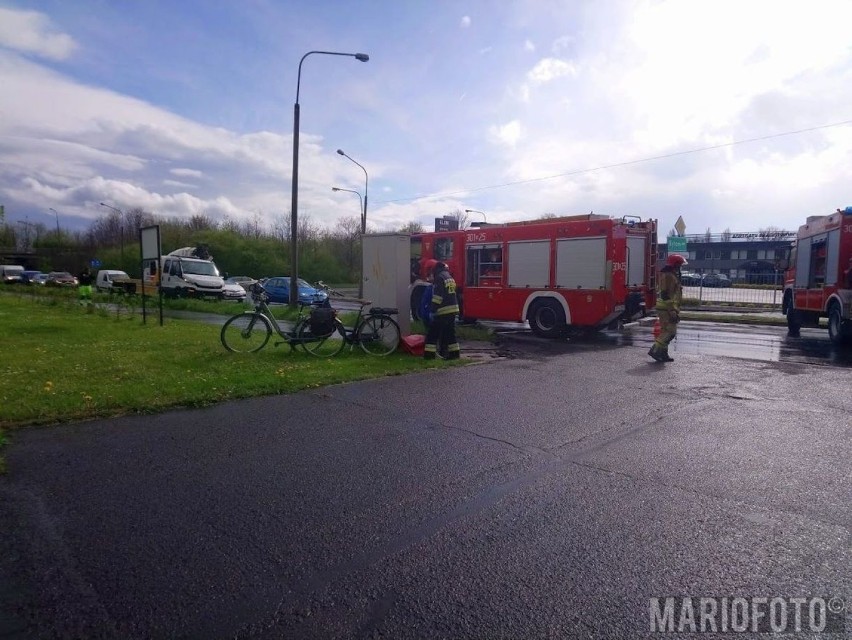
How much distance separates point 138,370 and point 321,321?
298 cm

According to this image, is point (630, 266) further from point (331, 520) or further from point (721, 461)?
point (331, 520)

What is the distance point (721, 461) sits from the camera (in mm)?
5086

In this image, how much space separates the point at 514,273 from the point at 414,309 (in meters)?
3.06

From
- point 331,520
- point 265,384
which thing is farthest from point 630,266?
point 331,520

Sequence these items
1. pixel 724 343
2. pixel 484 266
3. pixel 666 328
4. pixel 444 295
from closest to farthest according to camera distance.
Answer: pixel 444 295 < pixel 666 328 < pixel 724 343 < pixel 484 266

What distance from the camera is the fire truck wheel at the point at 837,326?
13102mm

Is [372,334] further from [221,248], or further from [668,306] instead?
[221,248]

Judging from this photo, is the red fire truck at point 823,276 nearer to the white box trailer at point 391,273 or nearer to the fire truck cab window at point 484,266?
the fire truck cab window at point 484,266

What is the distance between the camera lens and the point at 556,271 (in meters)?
14.6

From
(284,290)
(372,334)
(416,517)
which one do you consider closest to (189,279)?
(284,290)

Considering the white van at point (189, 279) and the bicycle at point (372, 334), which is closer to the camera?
the bicycle at point (372, 334)

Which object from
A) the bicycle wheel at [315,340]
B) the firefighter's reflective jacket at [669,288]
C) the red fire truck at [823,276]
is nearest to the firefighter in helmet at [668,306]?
the firefighter's reflective jacket at [669,288]

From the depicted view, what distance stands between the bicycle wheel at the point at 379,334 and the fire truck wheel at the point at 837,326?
9828 millimetres

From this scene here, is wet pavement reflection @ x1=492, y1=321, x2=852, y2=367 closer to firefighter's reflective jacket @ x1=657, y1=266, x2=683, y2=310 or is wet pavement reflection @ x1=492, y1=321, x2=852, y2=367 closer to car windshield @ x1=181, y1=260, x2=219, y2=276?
firefighter's reflective jacket @ x1=657, y1=266, x2=683, y2=310
